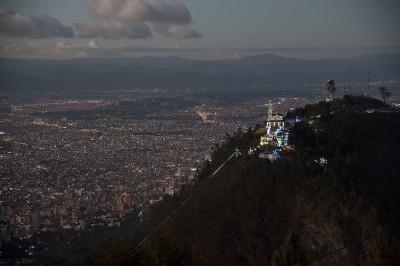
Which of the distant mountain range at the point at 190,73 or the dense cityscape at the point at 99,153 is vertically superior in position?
the distant mountain range at the point at 190,73

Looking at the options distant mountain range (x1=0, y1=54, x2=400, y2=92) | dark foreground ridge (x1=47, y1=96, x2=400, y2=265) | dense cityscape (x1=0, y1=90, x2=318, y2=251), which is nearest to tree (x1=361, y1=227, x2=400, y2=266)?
dark foreground ridge (x1=47, y1=96, x2=400, y2=265)

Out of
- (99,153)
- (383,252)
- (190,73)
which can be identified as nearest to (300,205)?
(383,252)

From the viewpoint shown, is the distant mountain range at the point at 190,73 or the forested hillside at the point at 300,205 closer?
the forested hillside at the point at 300,205

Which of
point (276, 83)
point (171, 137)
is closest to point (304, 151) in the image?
point (171, 137)

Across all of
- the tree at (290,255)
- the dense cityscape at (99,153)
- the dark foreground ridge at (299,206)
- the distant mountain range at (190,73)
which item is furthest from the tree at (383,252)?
the distant mountain range at (190,73)

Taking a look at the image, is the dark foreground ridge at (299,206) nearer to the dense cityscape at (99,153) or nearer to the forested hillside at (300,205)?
the forested hillside at (300,205)

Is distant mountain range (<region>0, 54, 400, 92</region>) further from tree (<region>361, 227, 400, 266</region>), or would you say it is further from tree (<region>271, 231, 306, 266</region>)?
tree (<region>271, 231, 306, 266</region>)
